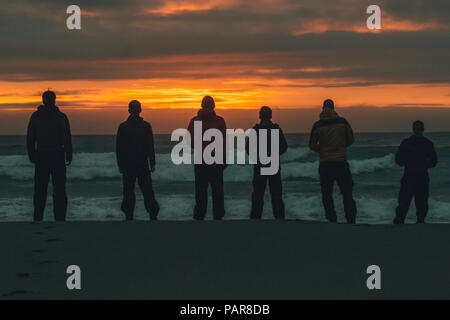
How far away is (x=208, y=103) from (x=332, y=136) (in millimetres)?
1839

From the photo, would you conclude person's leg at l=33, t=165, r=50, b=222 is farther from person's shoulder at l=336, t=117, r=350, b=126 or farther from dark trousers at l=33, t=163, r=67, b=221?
person's shoulder at l=336, t=117, r=350, b=126

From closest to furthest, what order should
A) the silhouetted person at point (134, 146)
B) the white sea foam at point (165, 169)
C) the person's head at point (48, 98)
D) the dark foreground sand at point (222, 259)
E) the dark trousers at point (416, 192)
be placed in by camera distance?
the dark foreground sand at point (222, 259) → the person's head at point (48, 98) → the silhouetted person at point (134, 146) → the dark trousers at point (416, 192) → the white sea foam at point (165, 169)

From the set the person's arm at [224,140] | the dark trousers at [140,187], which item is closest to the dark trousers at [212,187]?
the person's arm at [224,140]

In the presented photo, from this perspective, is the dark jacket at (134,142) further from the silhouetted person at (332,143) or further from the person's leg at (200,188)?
the silhouetted person at (332,143)

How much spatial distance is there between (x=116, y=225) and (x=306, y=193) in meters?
19.1

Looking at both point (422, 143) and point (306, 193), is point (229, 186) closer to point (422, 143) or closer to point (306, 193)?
point (306, 193)

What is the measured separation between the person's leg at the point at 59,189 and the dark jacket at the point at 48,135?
0.13m

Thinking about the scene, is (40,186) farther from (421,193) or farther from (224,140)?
(421,193)

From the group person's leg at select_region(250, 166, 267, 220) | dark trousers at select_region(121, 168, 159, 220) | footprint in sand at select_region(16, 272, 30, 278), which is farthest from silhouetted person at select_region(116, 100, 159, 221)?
footprint in sand at select_region(16, 272, 30, 278)

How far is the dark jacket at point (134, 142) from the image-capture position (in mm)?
10539

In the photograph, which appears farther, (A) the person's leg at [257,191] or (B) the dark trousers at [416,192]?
(B) the dark trousers at [416,192]

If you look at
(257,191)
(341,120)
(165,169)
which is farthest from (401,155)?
(165,169)

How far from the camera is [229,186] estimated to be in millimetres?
30438
